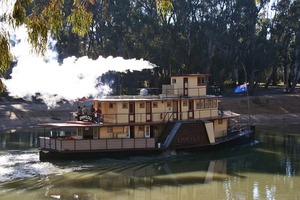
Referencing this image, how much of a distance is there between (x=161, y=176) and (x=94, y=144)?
593 cm

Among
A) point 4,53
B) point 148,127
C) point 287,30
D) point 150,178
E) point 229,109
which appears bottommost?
point 150,178

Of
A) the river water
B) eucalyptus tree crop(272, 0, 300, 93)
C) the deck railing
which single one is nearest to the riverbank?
eucalyptus tree crop(272, 0, 300, 93)

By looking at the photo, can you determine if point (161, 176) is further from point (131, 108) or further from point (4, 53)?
point (4, 53)

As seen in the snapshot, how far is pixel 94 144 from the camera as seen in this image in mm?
28422

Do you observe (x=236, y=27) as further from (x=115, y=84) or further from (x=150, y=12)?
(x=115, y=84)

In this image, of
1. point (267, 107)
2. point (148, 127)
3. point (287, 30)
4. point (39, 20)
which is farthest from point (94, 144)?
point (287, 30)

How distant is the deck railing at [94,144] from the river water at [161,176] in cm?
87

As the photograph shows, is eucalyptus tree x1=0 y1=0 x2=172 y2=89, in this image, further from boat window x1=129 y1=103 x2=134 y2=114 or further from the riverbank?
the riverbank

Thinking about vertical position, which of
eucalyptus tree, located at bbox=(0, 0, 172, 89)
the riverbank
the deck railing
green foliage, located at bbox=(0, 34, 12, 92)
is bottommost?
the deck railing

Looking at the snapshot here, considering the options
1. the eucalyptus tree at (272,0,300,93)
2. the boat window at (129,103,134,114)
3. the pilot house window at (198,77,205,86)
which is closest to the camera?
the boat window at (129,103,134,114)

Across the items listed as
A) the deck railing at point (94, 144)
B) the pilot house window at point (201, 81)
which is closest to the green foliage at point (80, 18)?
the deck railing at point (94, 144)

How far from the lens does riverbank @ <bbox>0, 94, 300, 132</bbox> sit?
49875mm

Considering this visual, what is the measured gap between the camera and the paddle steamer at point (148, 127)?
92.9 feet

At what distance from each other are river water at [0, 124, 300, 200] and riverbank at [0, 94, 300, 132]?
1738 centimetres
